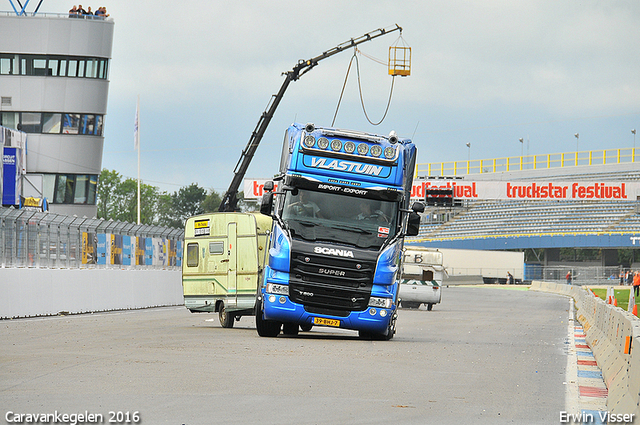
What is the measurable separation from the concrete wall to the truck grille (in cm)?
928

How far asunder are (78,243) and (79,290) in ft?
5.14

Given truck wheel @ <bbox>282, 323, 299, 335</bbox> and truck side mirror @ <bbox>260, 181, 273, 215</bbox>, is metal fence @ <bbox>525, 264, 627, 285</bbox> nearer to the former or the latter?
truck wheel @ <bbox>282, 323, 299, 335</bbox>

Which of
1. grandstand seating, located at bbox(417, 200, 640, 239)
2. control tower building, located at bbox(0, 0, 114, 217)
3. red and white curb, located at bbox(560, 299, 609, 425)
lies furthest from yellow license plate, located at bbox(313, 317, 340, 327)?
grandstand seating, located at bbox(417, 200, 640, 239)

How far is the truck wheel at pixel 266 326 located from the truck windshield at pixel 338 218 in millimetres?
1712

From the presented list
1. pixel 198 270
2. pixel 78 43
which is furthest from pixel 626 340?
pixel 78 43

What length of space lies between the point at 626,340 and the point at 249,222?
1210 cm

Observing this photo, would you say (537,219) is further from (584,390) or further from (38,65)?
(584,390)

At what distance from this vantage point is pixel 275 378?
33.3ft

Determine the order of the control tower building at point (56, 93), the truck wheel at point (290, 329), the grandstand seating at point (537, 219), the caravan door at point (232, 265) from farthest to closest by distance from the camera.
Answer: the grandstand seating at point (537, 219)
the control tower building at point (56, 93)
the caravan door at point (232, 265)
the truck wheel at point (290, 329)

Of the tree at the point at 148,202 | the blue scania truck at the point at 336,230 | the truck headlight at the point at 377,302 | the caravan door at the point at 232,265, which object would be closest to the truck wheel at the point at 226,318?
the caravan door at the point at 232,265

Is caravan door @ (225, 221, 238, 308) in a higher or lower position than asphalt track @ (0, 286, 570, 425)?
higher

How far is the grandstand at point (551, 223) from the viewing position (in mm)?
84125

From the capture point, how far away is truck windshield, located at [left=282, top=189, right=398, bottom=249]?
640 inches

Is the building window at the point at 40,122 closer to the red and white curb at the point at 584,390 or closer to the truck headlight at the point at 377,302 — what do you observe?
the truck headlight at the point at 377,302
